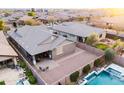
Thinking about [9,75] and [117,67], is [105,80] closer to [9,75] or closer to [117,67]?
[117,67]

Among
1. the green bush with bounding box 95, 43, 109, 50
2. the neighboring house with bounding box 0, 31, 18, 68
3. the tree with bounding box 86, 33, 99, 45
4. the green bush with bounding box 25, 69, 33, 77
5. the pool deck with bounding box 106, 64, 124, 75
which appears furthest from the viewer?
the tree with bounding box 86, 33, 99, 45

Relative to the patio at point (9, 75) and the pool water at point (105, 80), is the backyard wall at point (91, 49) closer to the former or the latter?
the pool water at point (105, 80)

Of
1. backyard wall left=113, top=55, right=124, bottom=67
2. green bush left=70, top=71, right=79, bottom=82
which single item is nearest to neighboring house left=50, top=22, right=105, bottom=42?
backyard wall left=113, top=55, right=124, bottom=67

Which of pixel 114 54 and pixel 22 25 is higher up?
pixel 22 25

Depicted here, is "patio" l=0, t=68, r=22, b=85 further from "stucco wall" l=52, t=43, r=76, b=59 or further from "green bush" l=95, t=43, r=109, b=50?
"green bush" l=95, t=43, r=109, b=50

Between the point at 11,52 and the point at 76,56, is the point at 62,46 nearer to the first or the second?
the point at 76,56
